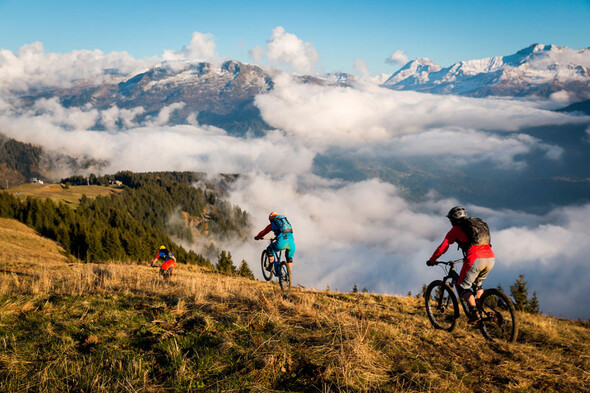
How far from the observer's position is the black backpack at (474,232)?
7.50 metres

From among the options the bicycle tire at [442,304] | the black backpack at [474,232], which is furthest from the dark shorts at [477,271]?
the bicycle tire at [442,304]

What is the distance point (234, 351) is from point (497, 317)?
6700 mm

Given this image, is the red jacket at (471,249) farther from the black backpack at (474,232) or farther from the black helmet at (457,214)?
the black helmet at (457,214)

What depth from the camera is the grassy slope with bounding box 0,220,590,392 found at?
412 cm

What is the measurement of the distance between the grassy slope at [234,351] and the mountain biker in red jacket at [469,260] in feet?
3.30

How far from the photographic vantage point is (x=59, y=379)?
3.91m

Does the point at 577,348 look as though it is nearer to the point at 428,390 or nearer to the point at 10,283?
the point at 428,390

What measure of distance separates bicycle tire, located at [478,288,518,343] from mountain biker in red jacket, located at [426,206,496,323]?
20cm

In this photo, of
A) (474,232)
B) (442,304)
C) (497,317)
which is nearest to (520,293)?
(442,304)

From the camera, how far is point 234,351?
4766mm

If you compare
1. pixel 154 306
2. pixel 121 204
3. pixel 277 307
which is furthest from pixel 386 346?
pixel 121 204

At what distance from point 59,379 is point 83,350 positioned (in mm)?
893

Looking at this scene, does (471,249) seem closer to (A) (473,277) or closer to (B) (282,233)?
(A) (473,277)

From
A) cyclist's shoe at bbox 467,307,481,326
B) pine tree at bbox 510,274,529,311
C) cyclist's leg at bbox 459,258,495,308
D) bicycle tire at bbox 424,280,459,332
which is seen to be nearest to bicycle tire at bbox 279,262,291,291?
bicycle tire at bbox 424,280,459,332
